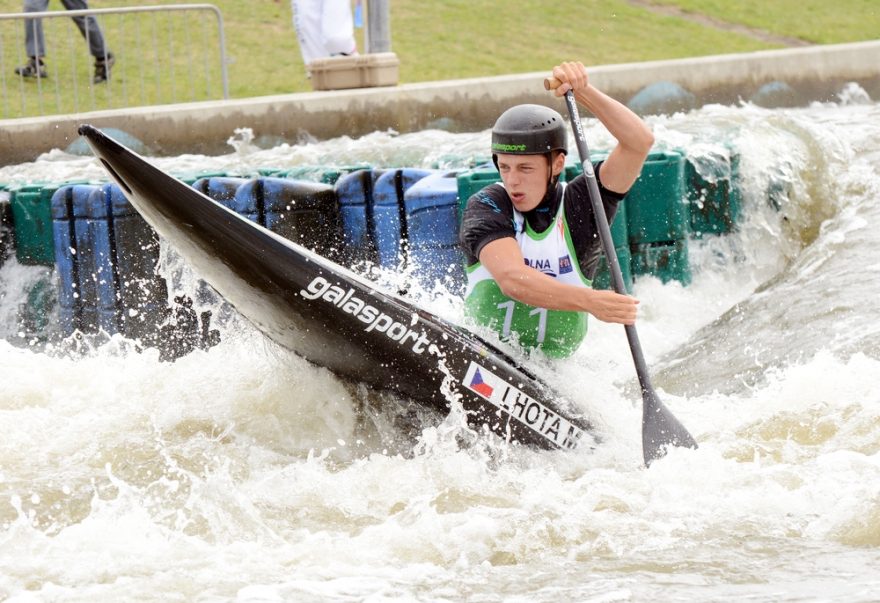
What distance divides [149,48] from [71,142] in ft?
7.60

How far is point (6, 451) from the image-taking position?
560 centimetres

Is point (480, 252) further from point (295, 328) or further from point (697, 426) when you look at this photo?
point (697, 426)

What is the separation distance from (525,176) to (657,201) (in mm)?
3123

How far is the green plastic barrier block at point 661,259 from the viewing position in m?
8.30

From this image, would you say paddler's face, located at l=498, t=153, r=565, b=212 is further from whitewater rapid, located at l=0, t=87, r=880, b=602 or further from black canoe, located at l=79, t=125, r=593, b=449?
whitewater rapid, located at l=0, t=87, r=880, b=602

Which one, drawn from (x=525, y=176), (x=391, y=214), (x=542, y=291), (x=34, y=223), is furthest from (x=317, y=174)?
(x=542, y=291)

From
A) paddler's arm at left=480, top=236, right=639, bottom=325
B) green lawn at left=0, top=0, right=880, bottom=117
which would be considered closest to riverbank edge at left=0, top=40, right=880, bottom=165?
green lawn at left=0, top=0, right=880, bottom=117

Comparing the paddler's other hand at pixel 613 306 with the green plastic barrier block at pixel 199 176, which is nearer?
the paddler's other hand at pixel 613 306

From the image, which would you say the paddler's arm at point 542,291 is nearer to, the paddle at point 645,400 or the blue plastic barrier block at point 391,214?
the paddle at point 645,400

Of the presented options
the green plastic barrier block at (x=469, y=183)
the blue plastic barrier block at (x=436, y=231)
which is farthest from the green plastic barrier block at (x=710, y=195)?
the blue plastic barrier block at (x=436, y=231)

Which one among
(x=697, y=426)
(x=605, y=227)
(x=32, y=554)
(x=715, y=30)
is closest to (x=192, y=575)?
(x=32, y=554)

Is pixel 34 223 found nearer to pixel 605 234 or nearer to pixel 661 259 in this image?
pixel 661 259

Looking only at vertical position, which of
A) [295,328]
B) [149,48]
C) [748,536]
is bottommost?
[748,536]

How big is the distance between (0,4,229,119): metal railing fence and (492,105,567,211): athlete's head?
649 centimetres
